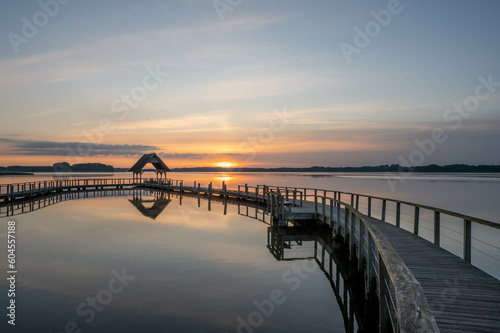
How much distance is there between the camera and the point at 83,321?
7.90m

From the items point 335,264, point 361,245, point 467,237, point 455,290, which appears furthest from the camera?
point 335,264

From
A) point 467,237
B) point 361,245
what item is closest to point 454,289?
point 467,237

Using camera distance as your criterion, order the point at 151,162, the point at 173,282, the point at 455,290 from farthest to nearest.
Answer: the point at 151,162 → the point at 173,282 → the point at 455,290

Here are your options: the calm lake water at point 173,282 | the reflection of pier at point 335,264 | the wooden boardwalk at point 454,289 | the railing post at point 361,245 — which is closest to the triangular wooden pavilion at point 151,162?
the calm lake water at point 173,282

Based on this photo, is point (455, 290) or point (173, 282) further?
point (173, 282)

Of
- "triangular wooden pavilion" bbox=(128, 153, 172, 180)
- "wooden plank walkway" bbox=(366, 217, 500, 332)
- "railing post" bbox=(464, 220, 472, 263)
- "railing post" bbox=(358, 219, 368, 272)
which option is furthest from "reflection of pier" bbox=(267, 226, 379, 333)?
"triangular wooden pavilion" bbox=(128, 153, 172, 180)

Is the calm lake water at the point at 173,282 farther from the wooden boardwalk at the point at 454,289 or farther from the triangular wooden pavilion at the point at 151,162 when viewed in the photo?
the triangular wooden pavilion at the point at 151,162

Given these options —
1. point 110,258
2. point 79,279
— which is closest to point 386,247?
point 79,279

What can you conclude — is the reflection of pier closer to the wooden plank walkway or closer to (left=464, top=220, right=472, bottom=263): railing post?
the wooden plank walkway

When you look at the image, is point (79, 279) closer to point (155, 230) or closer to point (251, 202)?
point (155, 230)

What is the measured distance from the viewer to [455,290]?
231 inches

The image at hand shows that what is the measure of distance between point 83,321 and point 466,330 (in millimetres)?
7551

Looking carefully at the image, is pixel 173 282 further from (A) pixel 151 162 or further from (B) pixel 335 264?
(A) pixel 151 162

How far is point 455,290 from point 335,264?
6463mm
